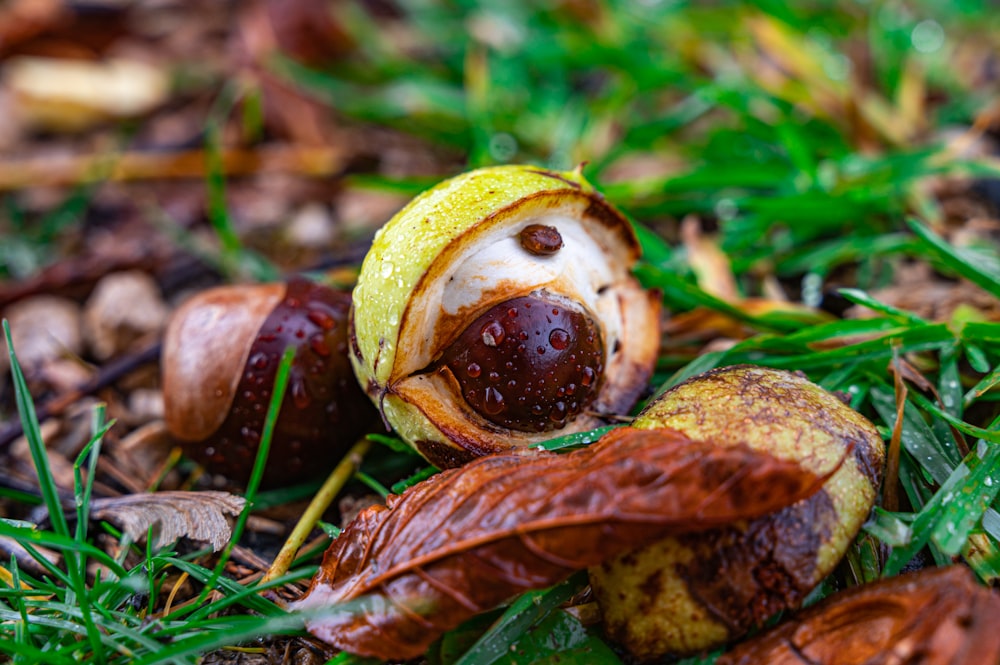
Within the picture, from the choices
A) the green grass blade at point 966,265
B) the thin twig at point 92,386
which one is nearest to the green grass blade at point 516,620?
the green grass blade at point 966,265

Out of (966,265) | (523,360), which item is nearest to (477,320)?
(523,360)

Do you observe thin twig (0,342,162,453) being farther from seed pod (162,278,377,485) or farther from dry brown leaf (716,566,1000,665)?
dry brown leaf (716,566,1000,665)

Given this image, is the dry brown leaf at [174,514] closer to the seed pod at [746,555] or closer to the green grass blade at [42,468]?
the green grass blade at [42,468]

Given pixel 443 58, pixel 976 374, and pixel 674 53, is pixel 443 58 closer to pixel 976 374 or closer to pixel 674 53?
pixel 674 53

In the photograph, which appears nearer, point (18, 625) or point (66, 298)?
point (18, 625)

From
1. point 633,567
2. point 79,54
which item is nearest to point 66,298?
point 79,54

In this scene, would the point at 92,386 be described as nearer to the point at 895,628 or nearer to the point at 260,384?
the point at 260,384

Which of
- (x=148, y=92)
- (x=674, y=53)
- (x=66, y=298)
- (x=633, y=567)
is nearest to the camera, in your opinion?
Result: (x=633, y=567)
